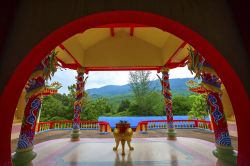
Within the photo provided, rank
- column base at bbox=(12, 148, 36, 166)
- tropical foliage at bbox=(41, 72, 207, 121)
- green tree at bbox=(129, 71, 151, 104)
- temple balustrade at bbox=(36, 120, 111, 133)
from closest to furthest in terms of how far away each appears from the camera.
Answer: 1. column base at bbox=(12, 148, 36, 166)
2. temple balustrade at bbox=(36, 120, 111, 133)
3. tropical foliage at bbox=(41, 72, 207, 121)
4. green tree at bbox=(129, 71, 151, 104)

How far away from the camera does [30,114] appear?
2332 millimetres

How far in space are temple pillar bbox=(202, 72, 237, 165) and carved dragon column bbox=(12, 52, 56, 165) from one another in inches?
114

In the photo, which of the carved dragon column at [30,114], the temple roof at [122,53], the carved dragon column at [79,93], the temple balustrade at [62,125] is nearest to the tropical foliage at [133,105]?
the temple balustrade at [62,125]

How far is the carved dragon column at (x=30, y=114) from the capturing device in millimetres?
2201

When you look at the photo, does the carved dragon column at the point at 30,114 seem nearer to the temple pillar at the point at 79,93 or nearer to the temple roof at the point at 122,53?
the temple roof at the point at 122,53

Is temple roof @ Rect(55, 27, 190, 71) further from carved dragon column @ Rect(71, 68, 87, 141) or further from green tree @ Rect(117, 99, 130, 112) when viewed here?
green tree @ Rect(117, 99, 130, 112)

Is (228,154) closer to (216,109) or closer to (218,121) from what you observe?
(218,121)

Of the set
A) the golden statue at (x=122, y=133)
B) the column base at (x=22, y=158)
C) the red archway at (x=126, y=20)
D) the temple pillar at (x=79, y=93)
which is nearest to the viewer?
the red archway at (x=126, y=20)

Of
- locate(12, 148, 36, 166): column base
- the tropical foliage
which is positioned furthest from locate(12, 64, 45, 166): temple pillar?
the tropical foliage

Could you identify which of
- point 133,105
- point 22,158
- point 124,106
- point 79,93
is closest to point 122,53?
point 79,93

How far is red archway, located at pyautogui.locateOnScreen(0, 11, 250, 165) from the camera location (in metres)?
1.29

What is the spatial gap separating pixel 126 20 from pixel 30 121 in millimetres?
2257
